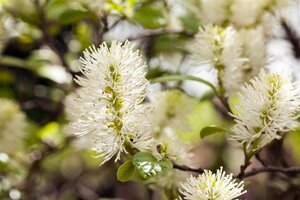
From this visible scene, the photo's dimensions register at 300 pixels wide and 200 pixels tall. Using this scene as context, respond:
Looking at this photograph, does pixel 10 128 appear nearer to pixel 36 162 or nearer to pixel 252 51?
pixel 36 162

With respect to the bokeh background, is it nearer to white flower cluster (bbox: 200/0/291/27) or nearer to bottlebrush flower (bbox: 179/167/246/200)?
white flower cluster (bbox: 200/0/291/27)

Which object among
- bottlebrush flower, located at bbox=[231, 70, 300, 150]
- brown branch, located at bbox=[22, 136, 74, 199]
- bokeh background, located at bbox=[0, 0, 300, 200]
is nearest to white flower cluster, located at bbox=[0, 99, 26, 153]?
bokeh background, located at bbox=[0, 0, 300, 200]

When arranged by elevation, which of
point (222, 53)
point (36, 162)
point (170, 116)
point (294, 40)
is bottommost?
point (36, 162)

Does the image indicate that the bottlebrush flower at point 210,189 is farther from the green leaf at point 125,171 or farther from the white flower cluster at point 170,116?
the white flower cluster at point 170,116

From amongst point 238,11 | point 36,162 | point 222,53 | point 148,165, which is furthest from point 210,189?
point 36,162

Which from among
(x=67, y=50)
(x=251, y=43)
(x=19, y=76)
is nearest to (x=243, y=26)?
(x=251, y=43)

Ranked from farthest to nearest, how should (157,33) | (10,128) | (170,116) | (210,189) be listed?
(157,33) < (10,128) < (170,116) < (210,189)

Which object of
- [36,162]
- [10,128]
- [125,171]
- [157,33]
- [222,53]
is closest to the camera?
[125,171]

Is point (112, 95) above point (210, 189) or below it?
above
